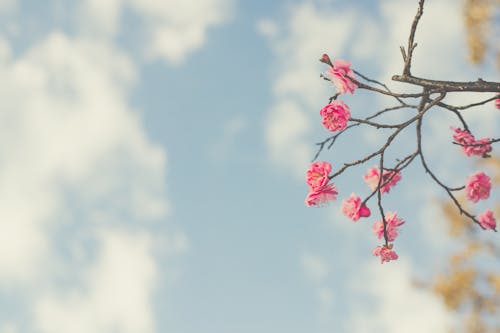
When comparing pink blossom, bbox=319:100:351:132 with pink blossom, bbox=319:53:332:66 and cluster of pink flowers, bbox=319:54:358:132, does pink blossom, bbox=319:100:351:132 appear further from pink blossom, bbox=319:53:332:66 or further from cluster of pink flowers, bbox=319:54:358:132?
pink blossom, bbox=319:53:332:66

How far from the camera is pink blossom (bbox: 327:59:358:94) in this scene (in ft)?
7.68

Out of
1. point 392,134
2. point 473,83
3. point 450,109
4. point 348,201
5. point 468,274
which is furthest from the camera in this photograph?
point 468,274

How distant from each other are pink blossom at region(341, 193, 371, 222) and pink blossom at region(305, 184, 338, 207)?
18 centimetres

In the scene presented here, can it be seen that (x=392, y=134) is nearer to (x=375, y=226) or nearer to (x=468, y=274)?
(x=375, y=226)

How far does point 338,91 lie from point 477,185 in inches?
58.9

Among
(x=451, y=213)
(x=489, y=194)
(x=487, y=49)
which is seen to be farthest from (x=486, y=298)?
(x=489, y=194)

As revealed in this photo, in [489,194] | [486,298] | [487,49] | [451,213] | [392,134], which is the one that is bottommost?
[392,134]

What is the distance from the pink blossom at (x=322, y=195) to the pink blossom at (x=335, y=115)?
32cm

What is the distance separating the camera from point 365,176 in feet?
11.2

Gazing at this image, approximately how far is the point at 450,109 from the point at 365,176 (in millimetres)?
990

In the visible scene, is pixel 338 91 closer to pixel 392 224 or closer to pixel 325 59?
pixel 325 59

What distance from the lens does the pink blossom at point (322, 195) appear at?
9.02 feet

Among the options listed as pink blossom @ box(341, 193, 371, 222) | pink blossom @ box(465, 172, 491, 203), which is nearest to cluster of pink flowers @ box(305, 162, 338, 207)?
pink blossom @ box(341, 193, 371, 222)

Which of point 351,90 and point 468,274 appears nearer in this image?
point 351,90
